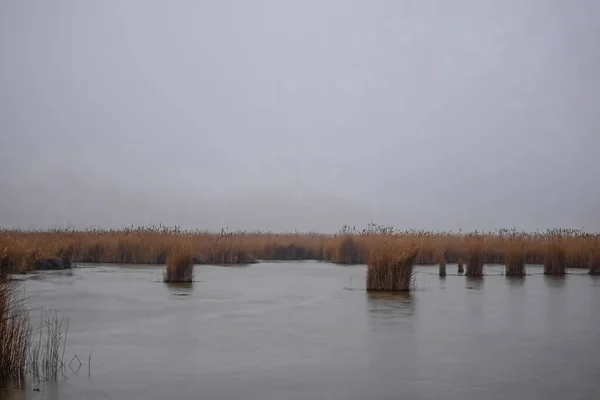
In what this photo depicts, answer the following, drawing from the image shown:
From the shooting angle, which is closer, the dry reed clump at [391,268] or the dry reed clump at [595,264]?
the dry reed clump at [391,268]

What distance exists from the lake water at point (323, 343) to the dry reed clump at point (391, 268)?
0.41 m

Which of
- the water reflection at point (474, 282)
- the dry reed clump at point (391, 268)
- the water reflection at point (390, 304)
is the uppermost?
the dry reed clump at point (391, 268)

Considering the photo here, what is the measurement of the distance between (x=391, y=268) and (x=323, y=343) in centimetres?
570

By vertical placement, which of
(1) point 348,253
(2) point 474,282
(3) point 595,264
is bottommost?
(2) point 474,282

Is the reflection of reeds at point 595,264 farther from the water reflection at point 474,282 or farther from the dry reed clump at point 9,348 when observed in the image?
the dry reed clump at point 9,348

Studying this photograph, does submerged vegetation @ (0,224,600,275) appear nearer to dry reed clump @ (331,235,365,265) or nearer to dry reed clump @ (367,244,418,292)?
dry reed clump @ (331,235,365,265)

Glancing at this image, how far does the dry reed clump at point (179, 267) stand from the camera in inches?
576

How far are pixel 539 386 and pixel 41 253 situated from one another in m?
17.2

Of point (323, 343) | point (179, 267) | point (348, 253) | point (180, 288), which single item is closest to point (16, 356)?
point (323, 343)

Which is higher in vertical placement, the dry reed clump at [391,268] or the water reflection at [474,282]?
the dry reed clump at [391,268]

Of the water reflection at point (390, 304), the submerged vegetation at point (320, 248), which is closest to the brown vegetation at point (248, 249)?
the submerged vegetation at point (320, 248)

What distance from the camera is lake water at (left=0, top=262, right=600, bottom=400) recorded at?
5332mm

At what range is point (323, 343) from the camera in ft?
24.3

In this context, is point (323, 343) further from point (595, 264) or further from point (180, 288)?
point (595, 264)
